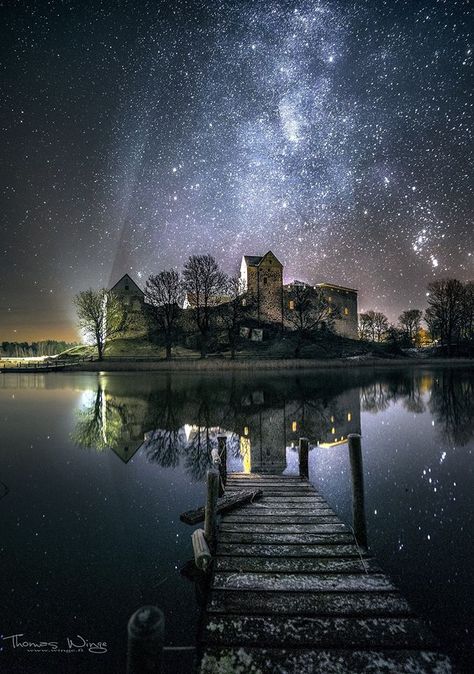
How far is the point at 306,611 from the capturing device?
12.8 feet

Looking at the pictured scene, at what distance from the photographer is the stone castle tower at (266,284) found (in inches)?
3243

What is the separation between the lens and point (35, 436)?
13906 mm

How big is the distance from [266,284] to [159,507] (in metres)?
78.9

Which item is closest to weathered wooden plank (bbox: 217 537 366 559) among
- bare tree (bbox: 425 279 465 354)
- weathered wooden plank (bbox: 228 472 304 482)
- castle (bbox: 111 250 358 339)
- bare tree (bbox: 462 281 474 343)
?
weathered wooden plank (bbox: 228 472 304 482)

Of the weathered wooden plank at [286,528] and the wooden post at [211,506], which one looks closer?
the wooden post at [211,506]

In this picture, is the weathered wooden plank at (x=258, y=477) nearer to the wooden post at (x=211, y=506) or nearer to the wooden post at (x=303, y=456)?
the wooden post at (x=303, y=456)

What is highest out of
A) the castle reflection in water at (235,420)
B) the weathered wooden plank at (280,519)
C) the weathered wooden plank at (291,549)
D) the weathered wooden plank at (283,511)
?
the weathered wooden plank at (291,549)

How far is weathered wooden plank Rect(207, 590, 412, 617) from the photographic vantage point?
3887mm

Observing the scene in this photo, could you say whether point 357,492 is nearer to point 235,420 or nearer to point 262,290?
point 235,420

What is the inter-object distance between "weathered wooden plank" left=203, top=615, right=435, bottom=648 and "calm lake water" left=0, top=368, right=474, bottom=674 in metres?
0.70

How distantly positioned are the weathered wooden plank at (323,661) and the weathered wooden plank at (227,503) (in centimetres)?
356

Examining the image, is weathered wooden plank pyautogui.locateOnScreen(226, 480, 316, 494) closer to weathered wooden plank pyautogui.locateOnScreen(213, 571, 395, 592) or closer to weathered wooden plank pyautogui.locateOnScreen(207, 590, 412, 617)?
weathered wooden plank pyautogui.locateOnScreen(213, 571, 395, 592)

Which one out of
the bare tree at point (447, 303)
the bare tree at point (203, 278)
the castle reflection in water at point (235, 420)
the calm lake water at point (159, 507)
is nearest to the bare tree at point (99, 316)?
the bare tree at point (203, 278)

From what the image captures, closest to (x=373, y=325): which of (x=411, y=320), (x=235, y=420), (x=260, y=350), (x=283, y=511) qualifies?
(x=411, y=320)
